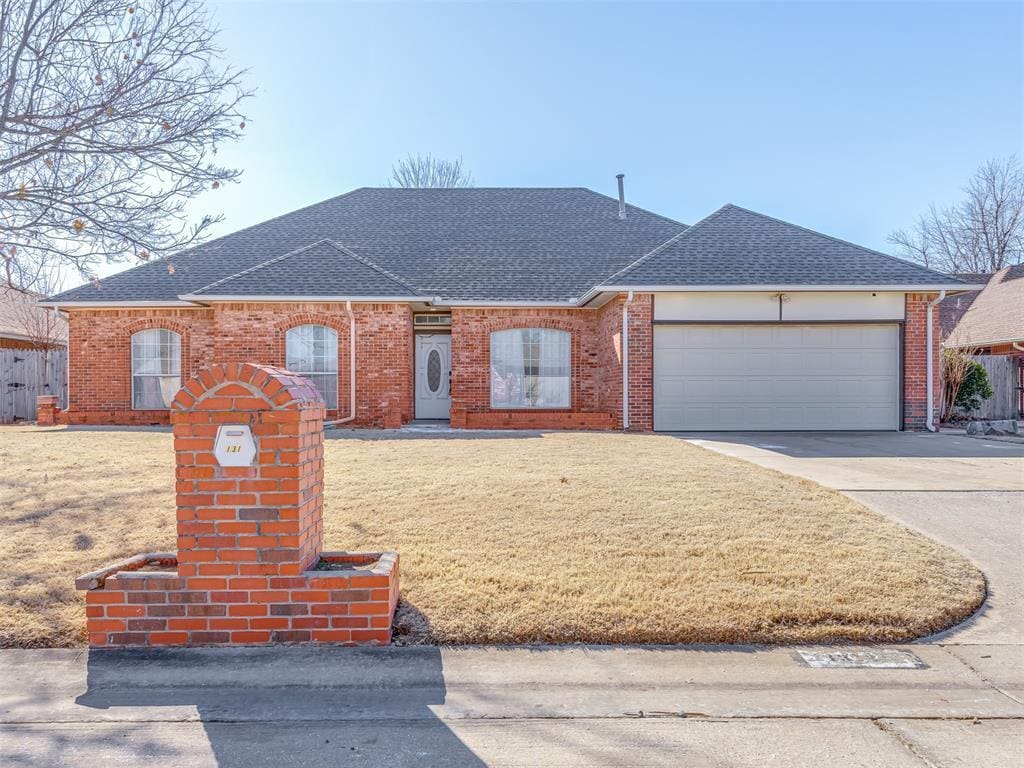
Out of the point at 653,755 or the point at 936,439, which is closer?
the point at 653,755

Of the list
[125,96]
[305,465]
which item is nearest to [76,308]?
[125,96]

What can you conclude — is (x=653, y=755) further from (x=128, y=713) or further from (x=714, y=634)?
(x=128, y=713)

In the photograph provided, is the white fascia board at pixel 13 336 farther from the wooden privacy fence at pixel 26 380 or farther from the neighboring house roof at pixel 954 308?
the neighboring house roof at pixel 954 308

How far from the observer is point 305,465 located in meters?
3.33

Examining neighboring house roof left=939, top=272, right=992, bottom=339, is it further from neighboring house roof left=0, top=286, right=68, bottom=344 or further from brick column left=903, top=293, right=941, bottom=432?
neighboring house roof left=0, top=286, right=68, bottom=344

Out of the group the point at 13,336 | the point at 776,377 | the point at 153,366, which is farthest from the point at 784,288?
the point at 13,336

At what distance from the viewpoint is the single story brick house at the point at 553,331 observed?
1252 centimetres

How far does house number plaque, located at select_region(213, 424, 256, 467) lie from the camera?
317 cm

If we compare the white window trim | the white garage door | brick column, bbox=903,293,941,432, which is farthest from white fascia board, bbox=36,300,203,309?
brick column, bbox=903,293,941,432

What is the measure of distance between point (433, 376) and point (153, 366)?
6.60 meters

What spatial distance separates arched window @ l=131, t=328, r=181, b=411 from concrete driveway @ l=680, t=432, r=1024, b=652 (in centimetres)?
1184

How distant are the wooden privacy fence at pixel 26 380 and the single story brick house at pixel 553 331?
4198 mm

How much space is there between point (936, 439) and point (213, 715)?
12758mm

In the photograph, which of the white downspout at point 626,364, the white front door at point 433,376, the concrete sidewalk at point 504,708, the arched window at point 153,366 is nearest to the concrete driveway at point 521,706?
the concrete sidewalk at point 504,708
